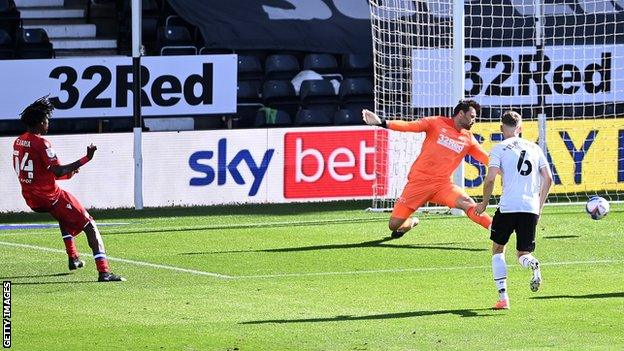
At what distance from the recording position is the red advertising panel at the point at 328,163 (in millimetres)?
25141

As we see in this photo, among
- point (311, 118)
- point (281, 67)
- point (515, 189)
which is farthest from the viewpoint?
point (281, 67)

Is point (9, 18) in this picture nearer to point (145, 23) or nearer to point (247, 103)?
point (145, 23)

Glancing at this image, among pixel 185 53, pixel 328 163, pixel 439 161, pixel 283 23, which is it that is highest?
pixel 283 23

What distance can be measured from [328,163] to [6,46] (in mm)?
6240

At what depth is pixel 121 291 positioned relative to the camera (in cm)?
1576

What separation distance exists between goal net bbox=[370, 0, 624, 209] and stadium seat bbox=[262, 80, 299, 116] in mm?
2302

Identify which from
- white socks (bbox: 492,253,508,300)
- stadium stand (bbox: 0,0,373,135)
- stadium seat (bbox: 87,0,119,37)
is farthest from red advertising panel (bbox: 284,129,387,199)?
white socks (bbox: 492,253,508,300)

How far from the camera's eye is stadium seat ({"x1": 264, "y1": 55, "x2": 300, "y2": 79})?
93.5ft

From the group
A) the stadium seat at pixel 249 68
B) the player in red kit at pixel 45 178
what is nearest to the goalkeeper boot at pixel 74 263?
the player in red kit at pixel 45 178

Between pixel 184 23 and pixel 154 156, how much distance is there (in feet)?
16.3

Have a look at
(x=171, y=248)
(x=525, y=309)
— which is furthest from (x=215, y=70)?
(x=525, y=309)

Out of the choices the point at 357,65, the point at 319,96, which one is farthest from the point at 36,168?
the point at 357,65

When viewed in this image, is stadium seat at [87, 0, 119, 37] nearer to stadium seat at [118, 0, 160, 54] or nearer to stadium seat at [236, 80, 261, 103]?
stadium seat at [118, 0, 160, 54]

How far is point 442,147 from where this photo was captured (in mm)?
19562
